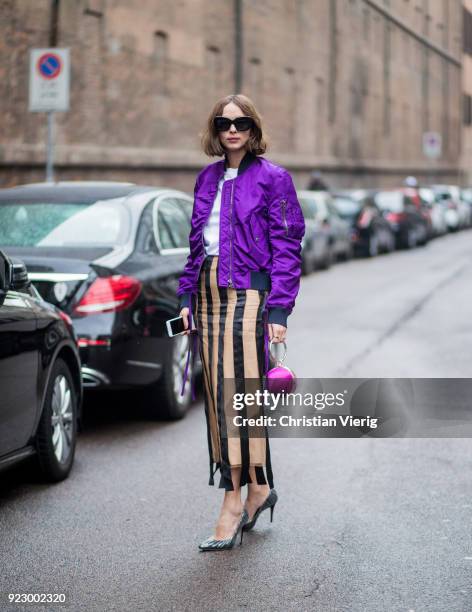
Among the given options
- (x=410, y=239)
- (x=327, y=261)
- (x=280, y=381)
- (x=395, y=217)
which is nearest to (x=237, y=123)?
(x=280, y=381)

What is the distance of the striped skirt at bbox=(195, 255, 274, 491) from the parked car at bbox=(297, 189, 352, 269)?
686 inches

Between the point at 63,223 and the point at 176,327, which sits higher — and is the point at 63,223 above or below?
above

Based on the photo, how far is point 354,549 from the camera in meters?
5.29

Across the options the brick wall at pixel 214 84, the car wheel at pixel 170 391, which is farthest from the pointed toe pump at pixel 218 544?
the brick wall at pixel 214 84

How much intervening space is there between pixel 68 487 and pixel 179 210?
3459 mm

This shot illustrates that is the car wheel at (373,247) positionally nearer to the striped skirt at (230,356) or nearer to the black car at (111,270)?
the black car at (111,270)

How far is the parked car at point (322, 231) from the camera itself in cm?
2350

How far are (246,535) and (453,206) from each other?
133 feet

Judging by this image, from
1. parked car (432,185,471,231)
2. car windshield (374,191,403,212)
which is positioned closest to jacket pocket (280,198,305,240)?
car windshield (374,191,403,212)

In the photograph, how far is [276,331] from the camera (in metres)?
5.22

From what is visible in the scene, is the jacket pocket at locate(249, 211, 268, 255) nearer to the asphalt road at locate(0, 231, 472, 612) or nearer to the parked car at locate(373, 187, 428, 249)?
the asphalt road at locate(0, 231, 472, 612)

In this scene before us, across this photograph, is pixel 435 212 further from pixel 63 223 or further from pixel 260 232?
pixel 260 232

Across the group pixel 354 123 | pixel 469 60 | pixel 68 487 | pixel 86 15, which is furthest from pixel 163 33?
pixel 469 60

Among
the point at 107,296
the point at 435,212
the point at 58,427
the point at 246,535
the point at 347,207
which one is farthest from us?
the point at 435,212
